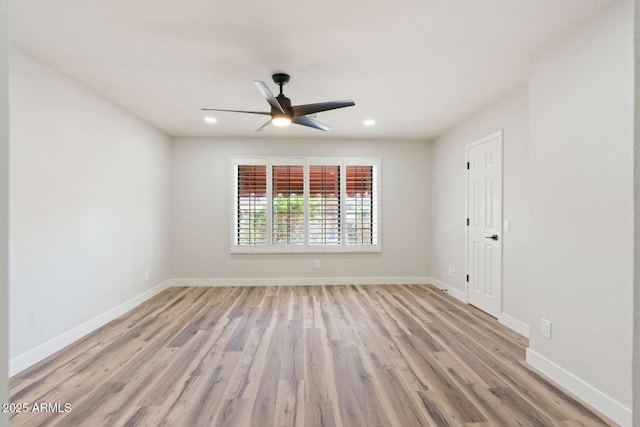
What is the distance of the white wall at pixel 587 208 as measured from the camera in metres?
1.79

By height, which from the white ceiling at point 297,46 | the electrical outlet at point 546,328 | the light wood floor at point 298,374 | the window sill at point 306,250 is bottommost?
the light wood floor at point 298,374

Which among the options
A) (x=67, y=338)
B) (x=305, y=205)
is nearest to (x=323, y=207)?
(x=305, y=205)

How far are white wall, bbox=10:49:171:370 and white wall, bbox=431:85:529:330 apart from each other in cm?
452

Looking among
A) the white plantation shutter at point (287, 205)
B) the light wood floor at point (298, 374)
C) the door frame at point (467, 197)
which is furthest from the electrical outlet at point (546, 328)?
the white plantation shutter at point (287, 205)

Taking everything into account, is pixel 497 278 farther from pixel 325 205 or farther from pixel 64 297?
pixel 64 297

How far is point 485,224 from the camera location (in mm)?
3822

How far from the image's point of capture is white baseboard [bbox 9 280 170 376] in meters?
2.37

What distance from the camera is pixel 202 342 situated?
2.92 m

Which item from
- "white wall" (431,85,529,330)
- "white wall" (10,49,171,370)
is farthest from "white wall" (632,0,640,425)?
"white wall" (10,49,171,370)

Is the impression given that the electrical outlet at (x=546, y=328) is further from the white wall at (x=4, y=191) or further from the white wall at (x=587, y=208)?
the white wall at (x=4, y=191)

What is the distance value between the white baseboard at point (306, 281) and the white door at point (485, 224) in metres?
Answer: 1.29

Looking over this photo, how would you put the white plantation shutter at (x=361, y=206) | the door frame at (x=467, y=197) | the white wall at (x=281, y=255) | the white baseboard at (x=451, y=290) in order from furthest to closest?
the white plantation shutter at (x=361, y=206)
the white wall at (x=281, y=255)
the white baseboard at (x=451, y=290)
the door frame at (x=467, y=197)

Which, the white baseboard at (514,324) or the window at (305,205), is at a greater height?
the window at (305,205)

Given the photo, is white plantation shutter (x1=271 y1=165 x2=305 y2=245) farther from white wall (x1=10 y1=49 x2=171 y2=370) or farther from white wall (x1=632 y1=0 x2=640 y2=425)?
white wall (x1=632 y1=0 x2=640 y2=425)
